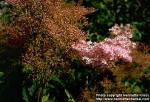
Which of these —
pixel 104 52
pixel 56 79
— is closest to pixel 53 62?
pixel 104 52

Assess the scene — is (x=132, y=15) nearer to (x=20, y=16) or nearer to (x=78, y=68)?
(x=78, y=68)

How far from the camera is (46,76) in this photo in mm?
5020

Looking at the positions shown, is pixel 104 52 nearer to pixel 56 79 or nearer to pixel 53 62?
pixel 53 62

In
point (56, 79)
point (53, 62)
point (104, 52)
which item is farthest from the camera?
point (56, 79)

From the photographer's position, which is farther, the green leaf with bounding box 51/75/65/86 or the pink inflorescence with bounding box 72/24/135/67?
the green leaf with bounding box 51/75/65/86

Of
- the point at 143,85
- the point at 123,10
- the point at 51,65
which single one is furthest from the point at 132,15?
the point at 51,65

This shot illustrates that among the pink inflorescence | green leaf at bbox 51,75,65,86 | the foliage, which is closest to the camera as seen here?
the foliage

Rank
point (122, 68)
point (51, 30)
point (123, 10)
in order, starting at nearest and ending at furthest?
point (51, 30), point (122, 68), point (123, 10)

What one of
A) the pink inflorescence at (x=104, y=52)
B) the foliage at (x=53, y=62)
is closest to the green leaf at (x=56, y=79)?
the foliage at (x=53, y=62)

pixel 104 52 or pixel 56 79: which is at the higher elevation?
pixel 104 52

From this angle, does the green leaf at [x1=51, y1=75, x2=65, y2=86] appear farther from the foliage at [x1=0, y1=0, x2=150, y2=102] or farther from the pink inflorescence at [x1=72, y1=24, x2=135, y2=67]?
the pink inflorescence at [x1=72, y1=24, x2=135, y2=67]

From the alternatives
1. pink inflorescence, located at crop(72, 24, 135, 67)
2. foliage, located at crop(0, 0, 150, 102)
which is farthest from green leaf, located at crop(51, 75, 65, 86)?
pink inflorescence, located at crop(72, 24, 135, 67)

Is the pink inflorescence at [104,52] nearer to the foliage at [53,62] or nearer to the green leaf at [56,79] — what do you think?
the foliage at [53,62]

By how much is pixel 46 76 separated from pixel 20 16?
0.65 meters
